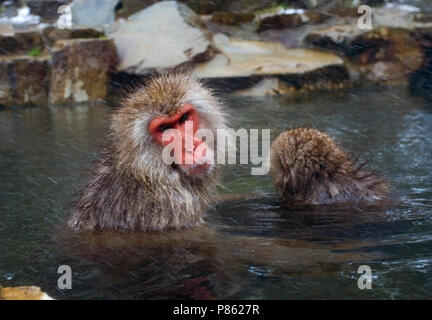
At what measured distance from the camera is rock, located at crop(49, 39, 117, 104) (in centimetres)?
934

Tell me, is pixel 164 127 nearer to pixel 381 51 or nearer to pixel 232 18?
pixel 381 51

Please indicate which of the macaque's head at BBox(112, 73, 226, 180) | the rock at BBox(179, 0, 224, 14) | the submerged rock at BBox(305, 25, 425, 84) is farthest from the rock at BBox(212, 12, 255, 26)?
the macaque's head at BBox(112, 73, 226, 180)

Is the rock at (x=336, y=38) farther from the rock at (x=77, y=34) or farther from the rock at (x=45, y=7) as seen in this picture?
the rock at (x=45, y=7)

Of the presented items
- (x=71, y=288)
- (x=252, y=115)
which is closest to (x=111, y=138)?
(x=71, y=288)

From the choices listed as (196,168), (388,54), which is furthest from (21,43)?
(196,168)

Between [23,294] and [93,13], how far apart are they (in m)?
10.3

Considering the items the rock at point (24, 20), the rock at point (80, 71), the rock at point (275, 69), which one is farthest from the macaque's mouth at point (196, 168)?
the rock at point (24, 20)

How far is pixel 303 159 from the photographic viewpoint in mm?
4258

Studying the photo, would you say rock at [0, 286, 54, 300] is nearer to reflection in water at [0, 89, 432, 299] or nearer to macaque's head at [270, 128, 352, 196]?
reflection in water at [0, 89, 432, 299]

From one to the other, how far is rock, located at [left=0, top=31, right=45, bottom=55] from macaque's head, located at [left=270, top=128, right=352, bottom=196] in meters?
7.18

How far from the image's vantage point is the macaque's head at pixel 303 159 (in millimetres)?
4258

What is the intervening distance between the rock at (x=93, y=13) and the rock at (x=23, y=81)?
8.13ft

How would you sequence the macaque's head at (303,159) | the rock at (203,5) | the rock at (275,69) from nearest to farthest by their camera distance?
the macaque's head at (303,159)
the rock at (275,69)
the rock at (203,5)

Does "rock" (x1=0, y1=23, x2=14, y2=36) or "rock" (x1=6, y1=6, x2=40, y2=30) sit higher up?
"rock" (x1=6, y1=6, x2=40, y2=30)
